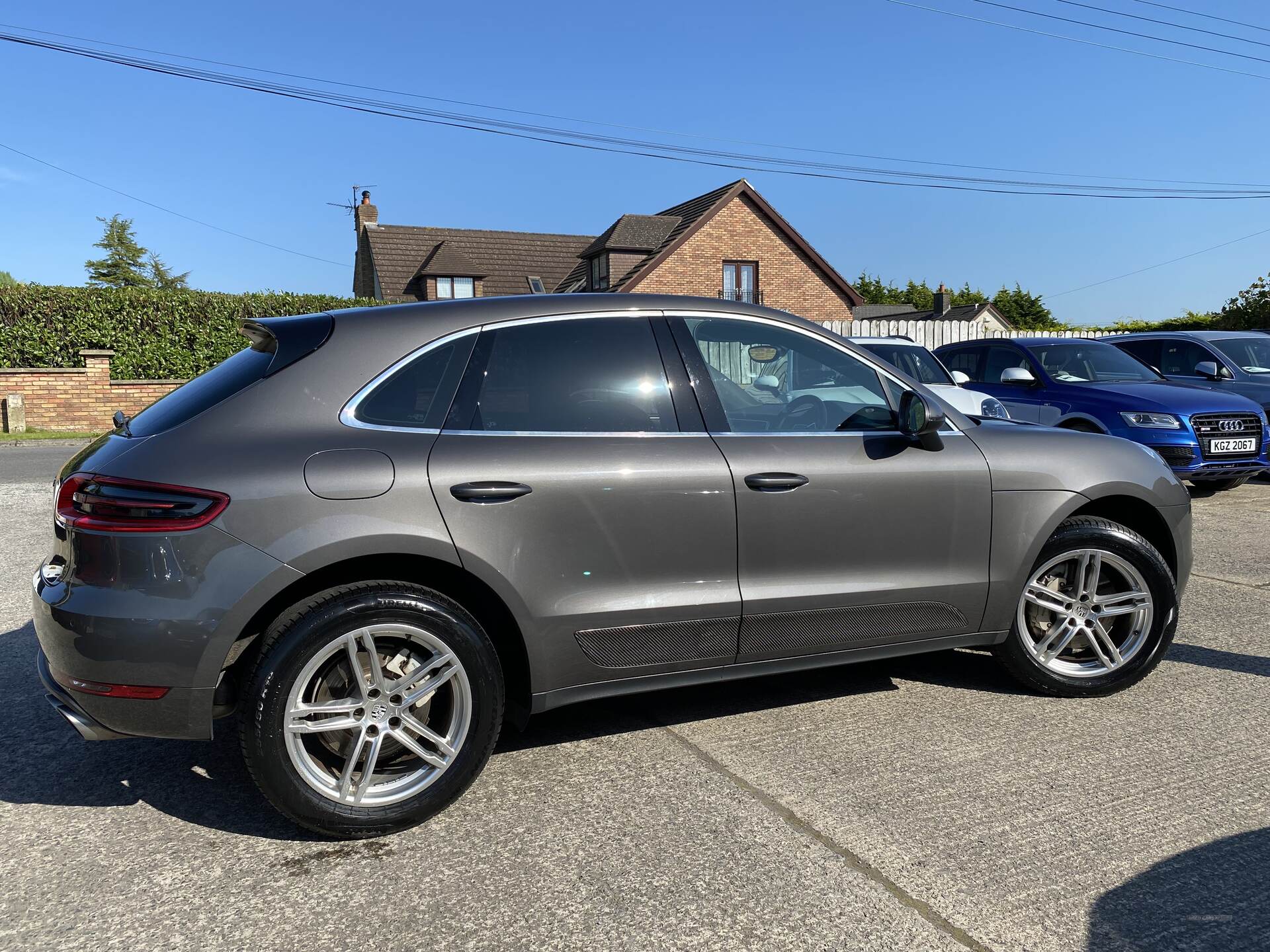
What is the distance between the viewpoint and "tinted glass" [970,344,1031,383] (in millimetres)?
11094

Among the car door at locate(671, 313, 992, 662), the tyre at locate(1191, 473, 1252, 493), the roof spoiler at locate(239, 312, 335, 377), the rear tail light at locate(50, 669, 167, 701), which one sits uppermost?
the roof spoiler at locate(239, 312, 335, 377)

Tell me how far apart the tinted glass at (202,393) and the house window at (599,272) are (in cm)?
3033

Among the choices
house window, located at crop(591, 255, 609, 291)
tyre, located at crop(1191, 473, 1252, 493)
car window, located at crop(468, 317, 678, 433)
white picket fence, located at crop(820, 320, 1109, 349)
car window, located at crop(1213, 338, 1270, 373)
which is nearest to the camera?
car window, located at crop(468, 317, 678, 433)

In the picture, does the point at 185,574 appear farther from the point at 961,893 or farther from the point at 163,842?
the point at 961,893

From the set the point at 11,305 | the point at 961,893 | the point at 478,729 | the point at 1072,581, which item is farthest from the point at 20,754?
the point at 11,305

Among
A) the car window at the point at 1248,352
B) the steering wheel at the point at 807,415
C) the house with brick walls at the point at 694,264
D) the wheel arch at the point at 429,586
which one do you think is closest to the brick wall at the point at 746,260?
the house with brick walls at the point at 694,264

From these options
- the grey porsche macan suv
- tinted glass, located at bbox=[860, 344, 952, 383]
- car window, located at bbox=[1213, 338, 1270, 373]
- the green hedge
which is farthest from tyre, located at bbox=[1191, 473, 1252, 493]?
the green hedge

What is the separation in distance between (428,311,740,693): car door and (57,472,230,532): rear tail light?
26.7 inches

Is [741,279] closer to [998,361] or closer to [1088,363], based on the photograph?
[998,361]

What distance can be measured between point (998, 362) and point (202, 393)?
33.0ft

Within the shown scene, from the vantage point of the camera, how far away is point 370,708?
9.96 ft

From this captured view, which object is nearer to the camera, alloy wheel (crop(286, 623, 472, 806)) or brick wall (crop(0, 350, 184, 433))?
alloy wheel (crop(286, 623, 472, 806))

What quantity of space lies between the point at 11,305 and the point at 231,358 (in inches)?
815

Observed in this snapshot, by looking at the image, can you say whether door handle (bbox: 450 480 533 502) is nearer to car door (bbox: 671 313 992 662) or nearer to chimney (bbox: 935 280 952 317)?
car door (bbox: 671 313 992 662)
